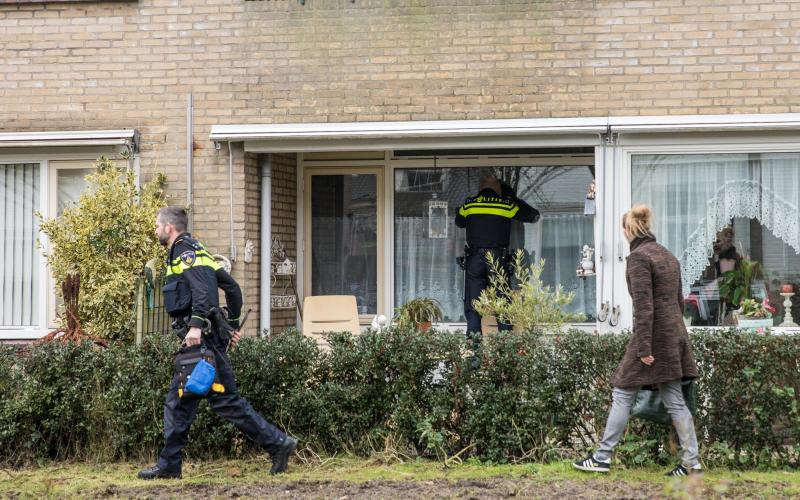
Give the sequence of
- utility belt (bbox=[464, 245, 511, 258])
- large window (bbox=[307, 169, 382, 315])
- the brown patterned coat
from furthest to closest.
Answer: large window (bbox=[307, 169, 382, 315]) → utility belt (bbox=[464, 245, 511, 258]) → the brown patterned coat

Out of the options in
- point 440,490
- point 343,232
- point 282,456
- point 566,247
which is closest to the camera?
point 440,490

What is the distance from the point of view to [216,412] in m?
7.09

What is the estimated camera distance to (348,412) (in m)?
7.64

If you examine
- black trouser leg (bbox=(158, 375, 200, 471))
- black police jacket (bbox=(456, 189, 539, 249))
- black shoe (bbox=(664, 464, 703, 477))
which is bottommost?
black shoe (bbox=(664, 464, 703, 477))

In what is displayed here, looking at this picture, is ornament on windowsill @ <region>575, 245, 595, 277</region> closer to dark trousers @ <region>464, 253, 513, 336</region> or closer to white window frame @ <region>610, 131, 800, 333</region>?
white window frame @ <region>610, 131, 800, 333</region>

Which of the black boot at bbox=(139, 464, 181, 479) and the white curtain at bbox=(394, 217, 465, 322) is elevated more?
the white curtain at bbox=(394, 217, 465, 322)

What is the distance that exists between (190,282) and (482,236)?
406 cm

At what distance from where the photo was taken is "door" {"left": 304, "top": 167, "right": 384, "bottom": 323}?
1115 cm

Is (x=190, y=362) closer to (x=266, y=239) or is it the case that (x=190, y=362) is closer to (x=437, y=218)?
(x=266, y=239)

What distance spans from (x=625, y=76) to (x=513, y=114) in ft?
3.54

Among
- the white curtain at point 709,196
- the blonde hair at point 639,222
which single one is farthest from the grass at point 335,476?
the white curtain at point 709,196

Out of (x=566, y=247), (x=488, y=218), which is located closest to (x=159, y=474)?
(x=488, y=218)

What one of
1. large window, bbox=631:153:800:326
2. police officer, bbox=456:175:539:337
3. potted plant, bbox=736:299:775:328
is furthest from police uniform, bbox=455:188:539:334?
potted plant, bbox=736:299:775:328

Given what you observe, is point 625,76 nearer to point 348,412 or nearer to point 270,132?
point 270,132
